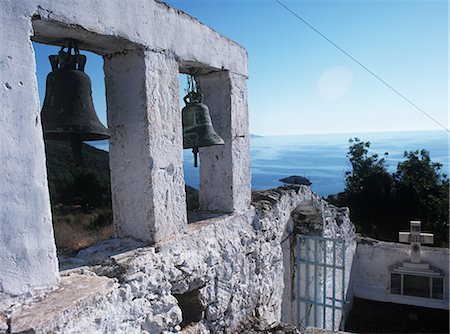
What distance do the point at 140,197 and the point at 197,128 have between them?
2.25ft

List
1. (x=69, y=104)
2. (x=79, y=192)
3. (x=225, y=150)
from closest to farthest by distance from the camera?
1. (x=69, y=104)
2. (x=225, y=150)
3. (x=79, y=192)

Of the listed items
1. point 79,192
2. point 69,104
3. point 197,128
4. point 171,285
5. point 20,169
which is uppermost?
point 69,104

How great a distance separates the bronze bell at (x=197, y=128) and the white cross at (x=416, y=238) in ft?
20.6

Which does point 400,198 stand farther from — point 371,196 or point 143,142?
point 143,142

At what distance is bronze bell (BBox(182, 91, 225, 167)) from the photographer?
2342 millimetres

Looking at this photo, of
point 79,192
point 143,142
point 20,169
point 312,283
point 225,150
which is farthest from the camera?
point 79,192

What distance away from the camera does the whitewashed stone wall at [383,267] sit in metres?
7.22

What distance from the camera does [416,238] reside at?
7113 millimetres

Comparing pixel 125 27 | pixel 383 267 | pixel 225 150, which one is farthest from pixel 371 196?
pixel 125 27

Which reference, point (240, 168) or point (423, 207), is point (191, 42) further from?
point (423, 207)

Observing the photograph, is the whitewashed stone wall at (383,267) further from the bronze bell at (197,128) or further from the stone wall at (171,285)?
the bronze bell at (197,128)

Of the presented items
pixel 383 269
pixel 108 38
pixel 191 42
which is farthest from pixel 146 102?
pixel 383 269

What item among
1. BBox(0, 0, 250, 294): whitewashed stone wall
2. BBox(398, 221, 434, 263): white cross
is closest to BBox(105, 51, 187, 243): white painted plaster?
BBox(0, 0, 250, 294): whitewashed stone wall

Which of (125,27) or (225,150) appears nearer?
(125,27)
